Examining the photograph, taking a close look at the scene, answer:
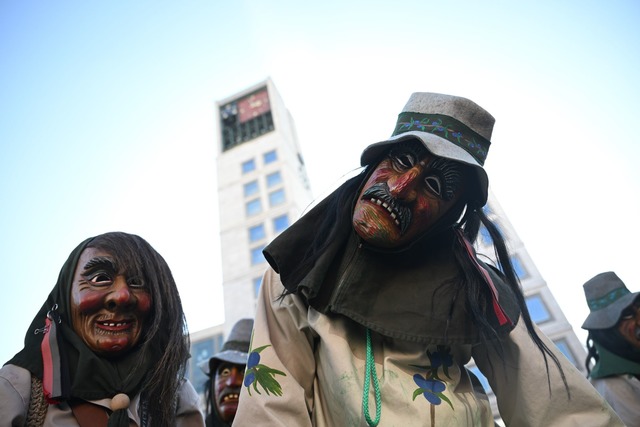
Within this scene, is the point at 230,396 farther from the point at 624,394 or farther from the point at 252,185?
the point at 252,185

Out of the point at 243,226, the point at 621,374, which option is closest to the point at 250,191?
the point at 243,226

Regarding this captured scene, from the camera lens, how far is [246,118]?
36.6 metres

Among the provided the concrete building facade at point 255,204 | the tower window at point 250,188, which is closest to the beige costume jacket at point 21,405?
the concrete building facade at point 255,204

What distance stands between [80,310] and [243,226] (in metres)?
25.7

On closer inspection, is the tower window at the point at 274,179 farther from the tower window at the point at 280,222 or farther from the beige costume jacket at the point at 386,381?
the beige costume jacket at the point at 386,381

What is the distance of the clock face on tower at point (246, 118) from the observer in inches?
1384

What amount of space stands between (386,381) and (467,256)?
2.21ft

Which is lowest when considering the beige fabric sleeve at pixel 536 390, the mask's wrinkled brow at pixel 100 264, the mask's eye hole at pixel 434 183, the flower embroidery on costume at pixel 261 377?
the beige fabric sleeve at pixel 536 390

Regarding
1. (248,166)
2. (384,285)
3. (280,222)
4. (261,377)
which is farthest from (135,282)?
(248,166)

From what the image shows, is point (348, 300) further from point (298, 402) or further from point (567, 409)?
point (567, 409)

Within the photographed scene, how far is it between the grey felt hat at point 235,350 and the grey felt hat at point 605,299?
3529 millimetres

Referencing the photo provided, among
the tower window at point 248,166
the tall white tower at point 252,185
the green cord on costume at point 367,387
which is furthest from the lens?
the tower window at point 248,166

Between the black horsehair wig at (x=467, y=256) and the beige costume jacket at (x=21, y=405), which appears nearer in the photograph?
the beige costume jacket at (x=21, y=405)

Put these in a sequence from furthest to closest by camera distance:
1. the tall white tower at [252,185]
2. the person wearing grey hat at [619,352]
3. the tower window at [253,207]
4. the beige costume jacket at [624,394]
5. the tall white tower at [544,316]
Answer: the tower window at [253,207] < the tall white tower at [252,185] < the tall white tower at [544,316] < the person wearing grey hat at [619,352] < the beige costume jacket at [624,394]
